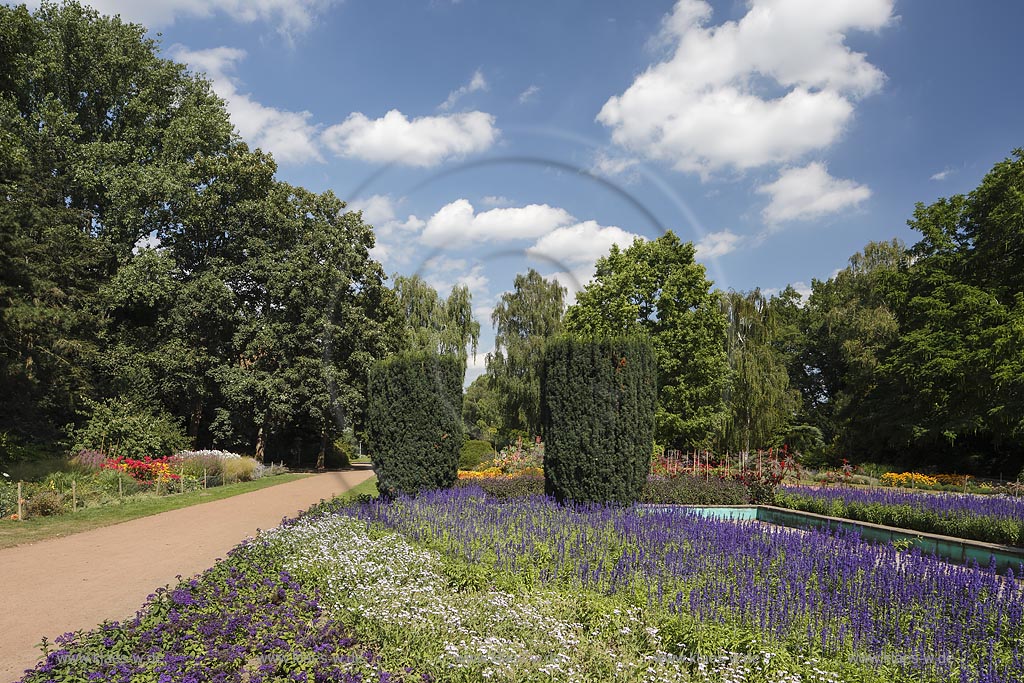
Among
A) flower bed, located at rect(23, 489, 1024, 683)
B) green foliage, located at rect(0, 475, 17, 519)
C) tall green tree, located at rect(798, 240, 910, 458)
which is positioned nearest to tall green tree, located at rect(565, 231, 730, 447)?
tall green tree, located at rect(798, 240, 910, 458)

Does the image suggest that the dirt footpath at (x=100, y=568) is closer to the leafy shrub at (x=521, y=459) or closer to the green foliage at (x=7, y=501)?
the green foliage at (x=7, y=501)

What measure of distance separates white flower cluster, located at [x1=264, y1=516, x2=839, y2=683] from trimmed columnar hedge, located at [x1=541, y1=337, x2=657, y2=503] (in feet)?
16.1

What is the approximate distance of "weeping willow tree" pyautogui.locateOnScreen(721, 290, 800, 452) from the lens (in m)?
30.4

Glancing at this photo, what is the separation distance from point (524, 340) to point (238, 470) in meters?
13.9

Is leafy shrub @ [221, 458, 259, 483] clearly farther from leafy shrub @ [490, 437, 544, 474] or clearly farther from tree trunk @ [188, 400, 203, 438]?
leafy shrub @ [490, 437, 544, 474]

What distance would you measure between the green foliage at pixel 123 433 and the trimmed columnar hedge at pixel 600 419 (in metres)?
19.7

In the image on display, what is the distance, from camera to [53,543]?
36.3 ft

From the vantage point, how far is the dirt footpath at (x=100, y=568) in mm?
→ 6473

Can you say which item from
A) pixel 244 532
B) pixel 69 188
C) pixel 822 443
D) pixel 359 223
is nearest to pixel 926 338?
pixel 822 443

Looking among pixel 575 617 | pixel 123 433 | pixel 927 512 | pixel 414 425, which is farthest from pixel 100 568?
pixel 123 433

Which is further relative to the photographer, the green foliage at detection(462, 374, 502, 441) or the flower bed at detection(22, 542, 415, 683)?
the green foliage at detection(462, 374, 502, 441)

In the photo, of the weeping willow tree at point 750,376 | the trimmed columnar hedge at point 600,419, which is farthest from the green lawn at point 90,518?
the weeping willow tree at point 750,376

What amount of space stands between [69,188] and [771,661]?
3367 cm

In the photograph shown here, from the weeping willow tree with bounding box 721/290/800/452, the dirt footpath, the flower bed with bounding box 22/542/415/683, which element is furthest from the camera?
the weeping willow tree with bounding box 721/290/800/452
